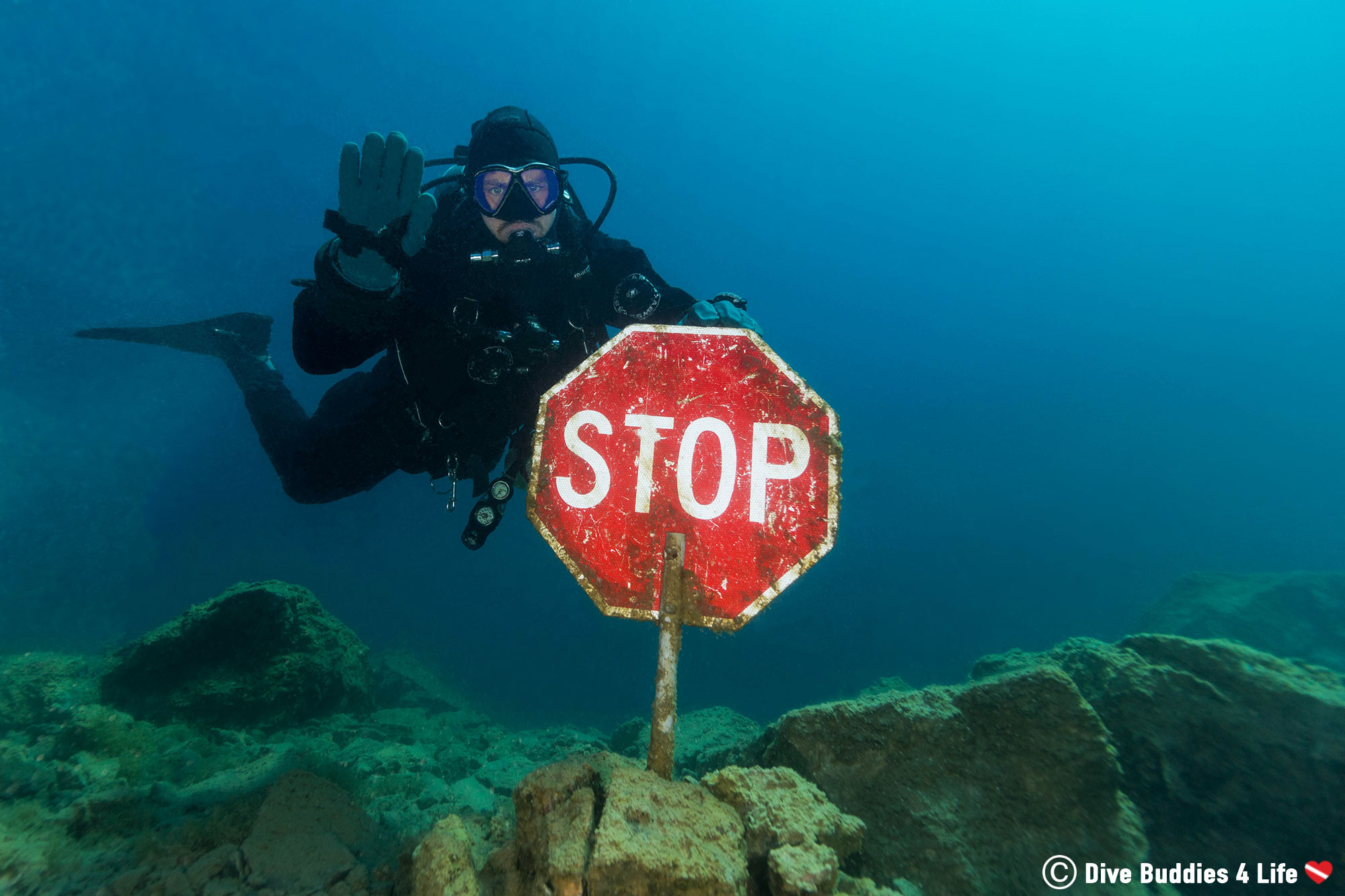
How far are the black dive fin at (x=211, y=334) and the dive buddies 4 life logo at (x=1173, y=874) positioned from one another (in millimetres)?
7453

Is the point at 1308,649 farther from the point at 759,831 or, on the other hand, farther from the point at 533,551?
the point at 533,551

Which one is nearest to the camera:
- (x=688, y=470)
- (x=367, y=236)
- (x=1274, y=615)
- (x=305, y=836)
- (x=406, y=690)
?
(x=688, y=470)

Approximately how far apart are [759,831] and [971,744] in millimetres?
1026

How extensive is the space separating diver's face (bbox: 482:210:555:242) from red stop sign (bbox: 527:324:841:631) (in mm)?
3059

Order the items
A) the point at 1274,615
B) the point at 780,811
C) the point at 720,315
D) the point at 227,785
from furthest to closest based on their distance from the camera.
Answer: the point at 1274,615, the point at 227,785, the point at 720,315, the point at 780,811

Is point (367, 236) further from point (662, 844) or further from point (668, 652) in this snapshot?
point (662, 844)

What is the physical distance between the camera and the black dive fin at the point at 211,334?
5.58 metres

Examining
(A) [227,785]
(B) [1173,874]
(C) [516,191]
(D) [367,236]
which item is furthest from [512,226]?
(B) [1173,874]

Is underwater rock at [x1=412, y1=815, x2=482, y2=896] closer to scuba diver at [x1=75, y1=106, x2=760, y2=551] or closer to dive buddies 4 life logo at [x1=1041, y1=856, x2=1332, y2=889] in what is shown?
dive buddies 4 life logo at [x1=1041, y1=856, x2=1332, y2=889]

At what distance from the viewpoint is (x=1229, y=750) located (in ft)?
7.04

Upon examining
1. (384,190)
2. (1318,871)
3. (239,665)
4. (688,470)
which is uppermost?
(384,190)

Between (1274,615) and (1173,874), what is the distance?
15753 mm

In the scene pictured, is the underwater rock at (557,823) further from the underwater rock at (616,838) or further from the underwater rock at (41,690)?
the underwater rock at (41,690)

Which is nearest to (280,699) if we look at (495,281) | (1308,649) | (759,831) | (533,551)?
(495,281)
